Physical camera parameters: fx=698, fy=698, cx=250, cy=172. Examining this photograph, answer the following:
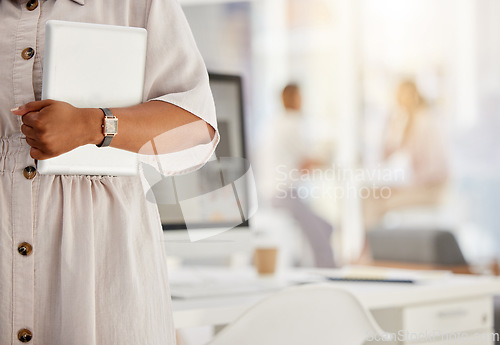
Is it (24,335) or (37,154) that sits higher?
(37,154)

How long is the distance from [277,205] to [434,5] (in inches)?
93.0

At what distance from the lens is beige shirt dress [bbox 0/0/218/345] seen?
841 mm

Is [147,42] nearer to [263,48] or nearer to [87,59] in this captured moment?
[87,59]

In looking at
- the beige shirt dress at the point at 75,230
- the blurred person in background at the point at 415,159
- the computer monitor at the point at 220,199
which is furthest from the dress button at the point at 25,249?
the blurred person in background at the point at 415,159

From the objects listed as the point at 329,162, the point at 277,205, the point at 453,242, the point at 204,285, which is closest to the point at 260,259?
the point at 204,285

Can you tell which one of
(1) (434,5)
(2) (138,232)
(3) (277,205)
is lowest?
(3) (277,205)

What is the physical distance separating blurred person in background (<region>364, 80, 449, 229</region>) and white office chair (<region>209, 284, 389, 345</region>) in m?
4.04

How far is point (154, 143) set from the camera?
890 millimetres

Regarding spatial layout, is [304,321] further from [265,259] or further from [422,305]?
[265,259]

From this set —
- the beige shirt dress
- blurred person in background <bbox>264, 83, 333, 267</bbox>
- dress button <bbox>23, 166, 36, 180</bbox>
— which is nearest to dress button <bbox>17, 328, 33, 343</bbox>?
the beige shirt dress

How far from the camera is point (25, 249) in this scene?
2.77ft

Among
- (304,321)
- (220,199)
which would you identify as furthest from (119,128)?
(220,199)

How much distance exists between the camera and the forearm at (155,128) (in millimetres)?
823

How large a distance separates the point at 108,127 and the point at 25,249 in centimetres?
18
